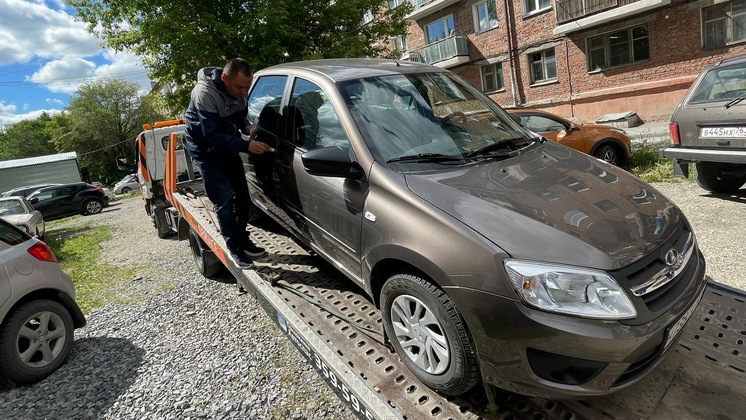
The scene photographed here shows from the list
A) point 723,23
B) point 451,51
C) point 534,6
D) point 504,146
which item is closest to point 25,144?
point 451,51

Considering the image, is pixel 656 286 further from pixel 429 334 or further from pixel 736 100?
pixel 736 100

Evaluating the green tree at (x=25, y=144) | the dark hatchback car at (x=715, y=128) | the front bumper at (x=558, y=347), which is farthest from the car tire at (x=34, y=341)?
the green tree at (x=25, y=144)

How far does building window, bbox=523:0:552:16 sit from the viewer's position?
59.5 ft

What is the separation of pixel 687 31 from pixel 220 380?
1786 centimetres

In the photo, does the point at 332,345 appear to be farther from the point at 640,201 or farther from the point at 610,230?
the point at 640,201

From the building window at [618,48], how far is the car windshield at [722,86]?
40.9 ft

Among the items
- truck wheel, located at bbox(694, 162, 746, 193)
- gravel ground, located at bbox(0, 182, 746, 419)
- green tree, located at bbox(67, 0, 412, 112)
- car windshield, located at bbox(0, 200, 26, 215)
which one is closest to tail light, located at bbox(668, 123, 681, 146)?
truck wheel, located at bbox(694, 162, 746, 193)

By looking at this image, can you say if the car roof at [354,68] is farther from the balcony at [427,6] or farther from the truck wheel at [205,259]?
the balcony at [427,6]

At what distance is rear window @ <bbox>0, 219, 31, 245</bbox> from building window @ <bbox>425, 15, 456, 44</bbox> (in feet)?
72.2

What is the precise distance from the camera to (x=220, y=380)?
3111mm

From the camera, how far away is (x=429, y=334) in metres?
2.04

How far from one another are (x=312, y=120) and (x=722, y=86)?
5309mm

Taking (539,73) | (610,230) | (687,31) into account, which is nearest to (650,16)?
(687,31)

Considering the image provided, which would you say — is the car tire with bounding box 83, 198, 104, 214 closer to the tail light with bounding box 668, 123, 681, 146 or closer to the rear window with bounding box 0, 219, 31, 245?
the rear window with bounding box 0, 219, 31, 245
